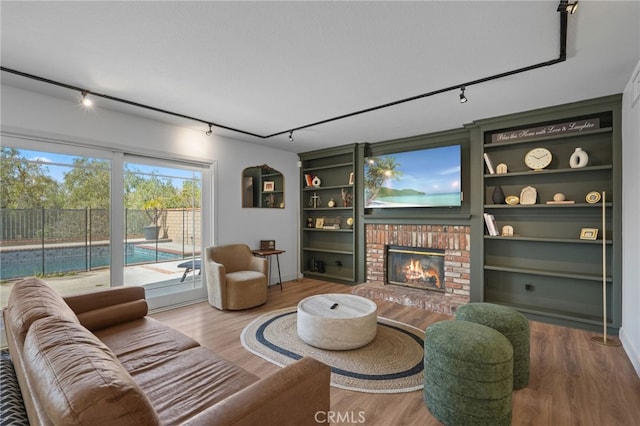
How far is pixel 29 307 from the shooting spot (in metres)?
1.41

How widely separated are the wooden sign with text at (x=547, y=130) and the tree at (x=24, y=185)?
16.8 ft

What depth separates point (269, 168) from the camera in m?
5.32

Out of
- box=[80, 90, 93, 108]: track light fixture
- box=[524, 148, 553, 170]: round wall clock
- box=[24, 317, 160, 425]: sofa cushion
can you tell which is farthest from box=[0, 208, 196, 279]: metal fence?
box=[524, 148, 553, 170]: round wall clock

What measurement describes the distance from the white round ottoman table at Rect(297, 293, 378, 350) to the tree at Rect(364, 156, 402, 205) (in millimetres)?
2381

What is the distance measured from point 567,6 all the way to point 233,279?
3890 millimetres

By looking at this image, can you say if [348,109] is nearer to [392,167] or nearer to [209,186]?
[392,167]

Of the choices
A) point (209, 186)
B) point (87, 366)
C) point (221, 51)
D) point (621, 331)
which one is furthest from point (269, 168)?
point (621, 331)

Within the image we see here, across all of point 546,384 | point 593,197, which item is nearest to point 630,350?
point 546,384

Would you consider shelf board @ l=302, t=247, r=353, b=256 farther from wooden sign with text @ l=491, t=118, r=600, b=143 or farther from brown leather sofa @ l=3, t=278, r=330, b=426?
brown leather sofa @ l=3, t=278, r=330, b=426

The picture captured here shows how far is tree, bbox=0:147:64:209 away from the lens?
284 centimetres

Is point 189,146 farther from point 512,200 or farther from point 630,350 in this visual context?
point 630,350

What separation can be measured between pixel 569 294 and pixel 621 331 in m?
0.56

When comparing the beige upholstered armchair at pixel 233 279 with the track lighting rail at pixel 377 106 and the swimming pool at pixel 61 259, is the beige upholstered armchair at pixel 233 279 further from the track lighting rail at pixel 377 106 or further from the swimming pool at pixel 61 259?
the track lighting rail at pixel 377 106

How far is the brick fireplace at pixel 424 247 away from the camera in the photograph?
4.04 meters
